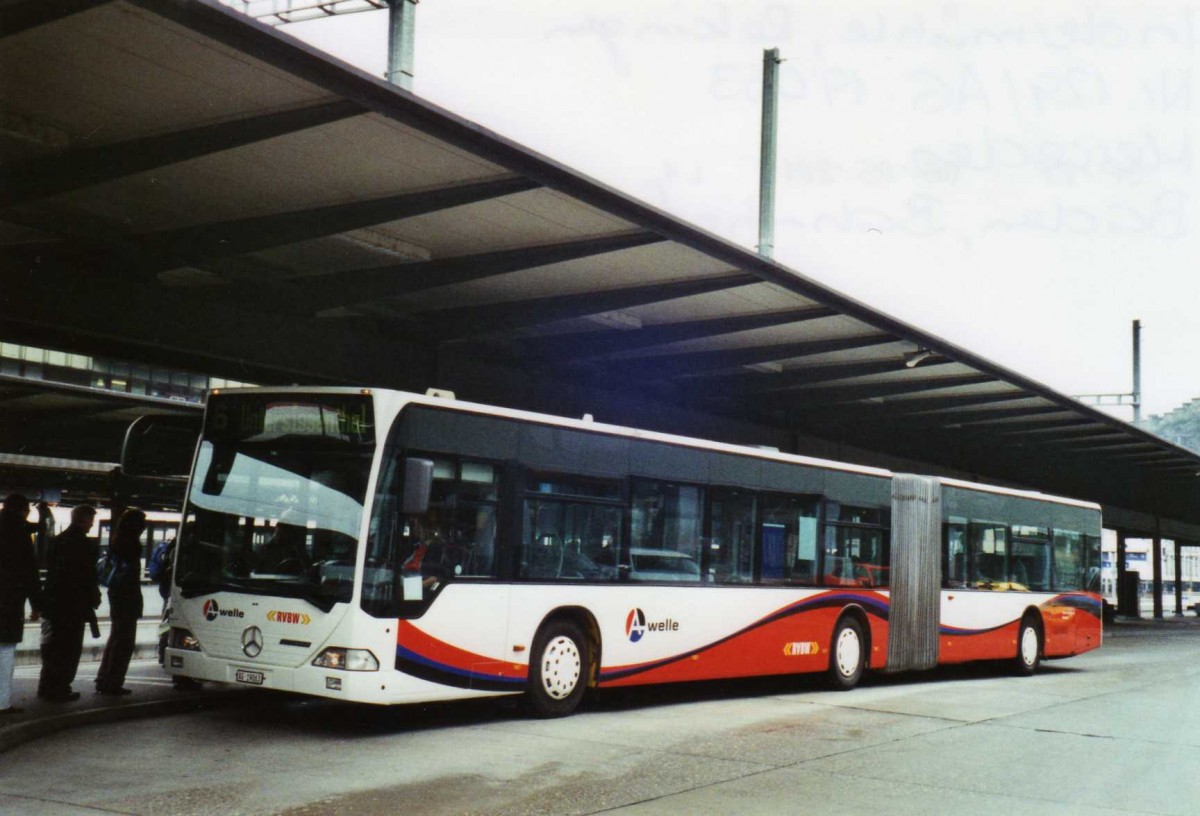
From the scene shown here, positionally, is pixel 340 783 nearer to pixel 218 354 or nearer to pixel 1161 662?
pixel 218 354

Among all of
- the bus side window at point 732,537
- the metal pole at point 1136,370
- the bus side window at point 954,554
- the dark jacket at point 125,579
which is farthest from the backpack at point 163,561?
the metal pole at point 1136,370

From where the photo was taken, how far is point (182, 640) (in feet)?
35.6

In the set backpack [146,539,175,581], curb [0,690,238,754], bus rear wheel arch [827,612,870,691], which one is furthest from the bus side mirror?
bus rear wheel arch [827,612,870,691]

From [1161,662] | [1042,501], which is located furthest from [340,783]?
[1161,662]

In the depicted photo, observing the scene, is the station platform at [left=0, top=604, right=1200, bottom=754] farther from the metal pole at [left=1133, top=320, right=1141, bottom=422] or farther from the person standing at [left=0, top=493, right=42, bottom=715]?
the metal pole at [left=1133, top=320, right=1141, bottom=422]

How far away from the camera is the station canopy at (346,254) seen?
899 centimetres

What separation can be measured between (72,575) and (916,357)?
13537 millimetres

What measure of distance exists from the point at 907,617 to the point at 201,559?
10.5m

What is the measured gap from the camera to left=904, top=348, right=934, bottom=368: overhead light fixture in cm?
1988

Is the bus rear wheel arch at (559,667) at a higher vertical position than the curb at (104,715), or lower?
higher

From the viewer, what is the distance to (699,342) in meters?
19.7

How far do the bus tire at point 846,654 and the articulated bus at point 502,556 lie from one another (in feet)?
0.09

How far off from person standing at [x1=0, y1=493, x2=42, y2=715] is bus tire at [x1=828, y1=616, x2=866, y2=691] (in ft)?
32.5

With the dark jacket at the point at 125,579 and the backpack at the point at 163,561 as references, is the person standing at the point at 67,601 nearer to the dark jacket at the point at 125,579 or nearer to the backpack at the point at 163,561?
the dark jacket at the point at 125,579
